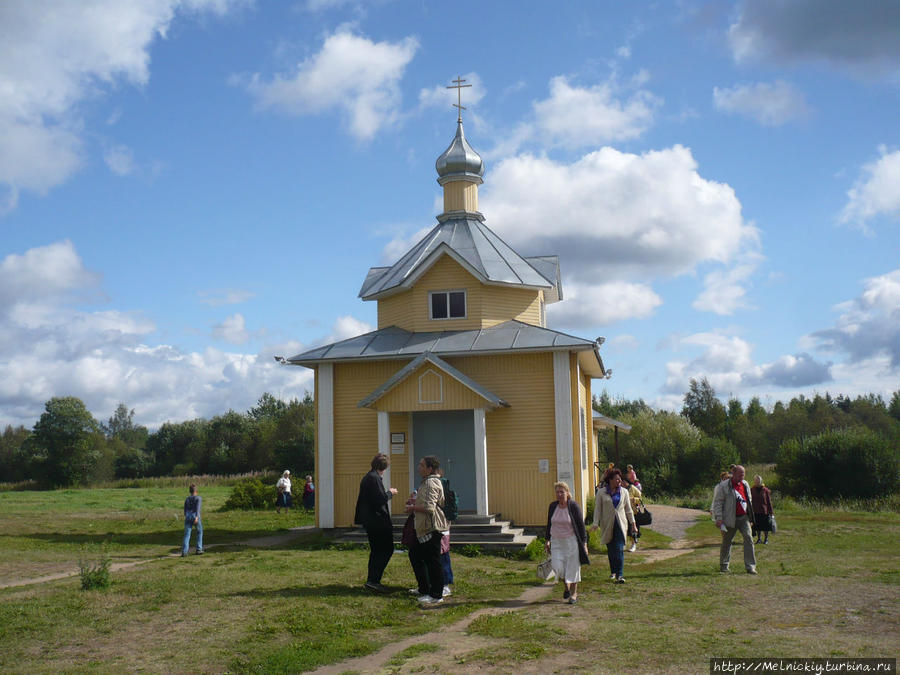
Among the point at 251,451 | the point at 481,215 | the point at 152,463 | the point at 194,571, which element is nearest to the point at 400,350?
the point at 481,215

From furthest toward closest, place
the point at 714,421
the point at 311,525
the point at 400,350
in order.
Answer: the point at 714,421 → the point at 311,525 → the point at 400,350

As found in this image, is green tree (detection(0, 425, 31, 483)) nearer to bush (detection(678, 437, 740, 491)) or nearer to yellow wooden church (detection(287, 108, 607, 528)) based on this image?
bush (detection(678, 437, 740, 491))

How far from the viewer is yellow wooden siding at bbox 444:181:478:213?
74.4 ft

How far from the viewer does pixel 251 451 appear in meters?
68.4

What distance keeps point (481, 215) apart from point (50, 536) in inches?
558

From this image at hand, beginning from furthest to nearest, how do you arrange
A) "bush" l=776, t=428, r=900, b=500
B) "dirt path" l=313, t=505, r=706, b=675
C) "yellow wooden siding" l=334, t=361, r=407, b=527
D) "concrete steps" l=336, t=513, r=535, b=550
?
"bush" l=776, t=428, r=900, b=500, "yellow wooden siding" l=334, t=361, r=407, b=527, "concrete steps" l=336, t=513, r=535, b=550, "dirt path" l=313, t=505, r=706, b=675

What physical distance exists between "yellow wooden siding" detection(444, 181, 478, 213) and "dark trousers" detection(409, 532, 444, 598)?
13.8 m

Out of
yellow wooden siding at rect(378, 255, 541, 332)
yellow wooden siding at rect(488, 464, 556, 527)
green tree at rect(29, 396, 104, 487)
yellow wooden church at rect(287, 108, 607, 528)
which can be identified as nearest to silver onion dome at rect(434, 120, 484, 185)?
yellow wooden church at rect(287, 108, 607, 528)

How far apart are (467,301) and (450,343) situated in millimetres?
1559

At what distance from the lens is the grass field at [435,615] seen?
7324 mm

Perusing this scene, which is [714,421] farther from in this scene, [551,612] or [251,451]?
[551,612]

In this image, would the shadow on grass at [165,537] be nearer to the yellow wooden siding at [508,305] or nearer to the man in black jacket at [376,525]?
the man in black jacket at [376,525]

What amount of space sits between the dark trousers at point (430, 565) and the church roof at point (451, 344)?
8119mm

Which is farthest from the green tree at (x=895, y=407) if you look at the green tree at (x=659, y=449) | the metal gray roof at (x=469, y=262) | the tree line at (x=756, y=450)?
the metal gray roof at (x=469, y=262)
